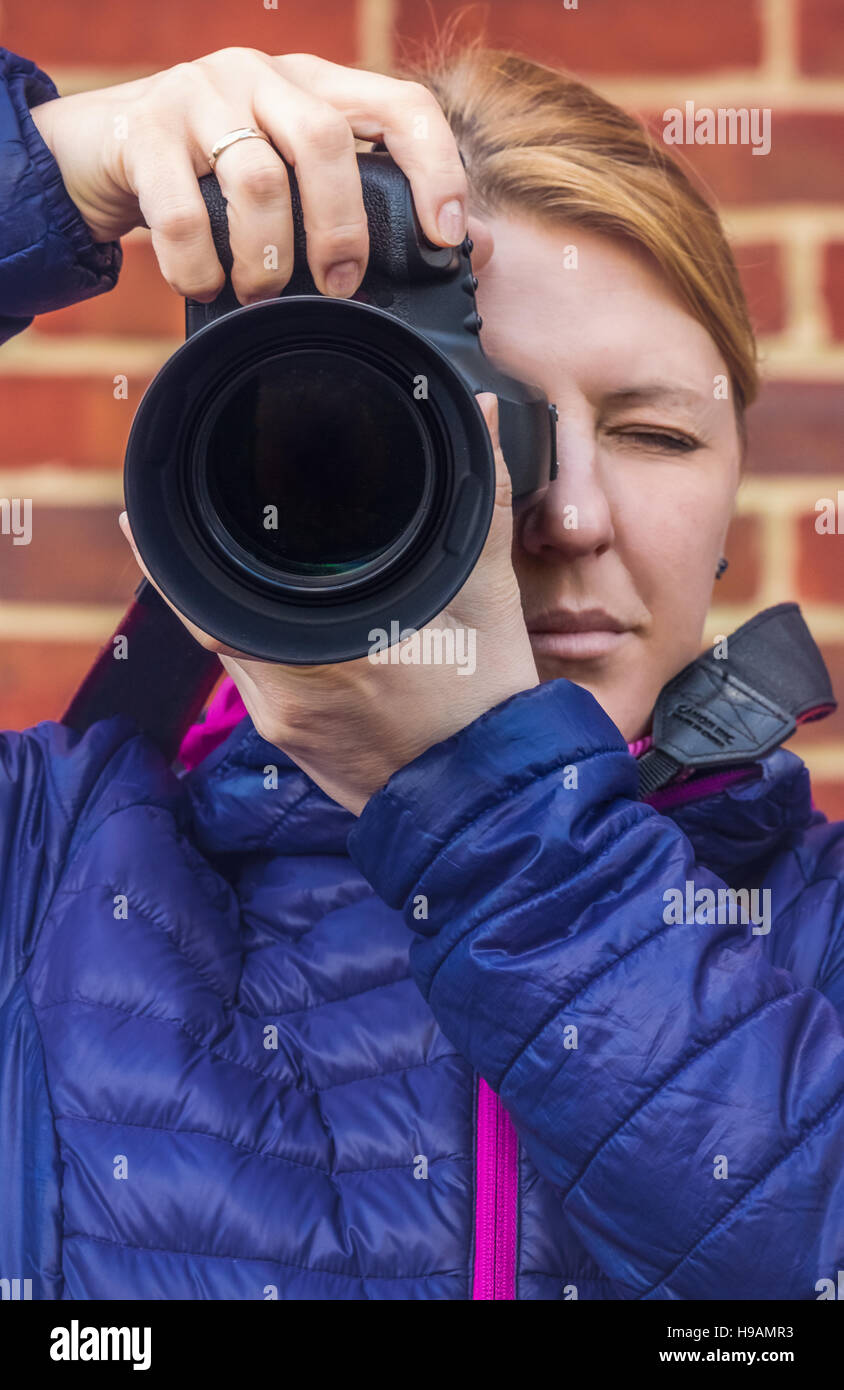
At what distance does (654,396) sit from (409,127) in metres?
0.16

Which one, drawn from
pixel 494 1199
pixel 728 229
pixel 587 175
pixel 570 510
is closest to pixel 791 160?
pixel 728 229

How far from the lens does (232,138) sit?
44 cm

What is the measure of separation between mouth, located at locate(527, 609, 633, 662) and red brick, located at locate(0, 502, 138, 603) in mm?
275

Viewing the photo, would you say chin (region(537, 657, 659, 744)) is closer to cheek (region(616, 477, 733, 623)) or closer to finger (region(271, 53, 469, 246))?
cheek (region(616, 477, 733, 623))

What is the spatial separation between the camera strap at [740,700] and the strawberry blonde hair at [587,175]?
12 cm

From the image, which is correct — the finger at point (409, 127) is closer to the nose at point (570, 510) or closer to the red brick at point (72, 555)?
the nose at point (570, 510)

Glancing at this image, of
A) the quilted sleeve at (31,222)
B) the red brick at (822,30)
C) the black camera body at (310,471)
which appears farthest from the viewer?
the red brick at (822,30)

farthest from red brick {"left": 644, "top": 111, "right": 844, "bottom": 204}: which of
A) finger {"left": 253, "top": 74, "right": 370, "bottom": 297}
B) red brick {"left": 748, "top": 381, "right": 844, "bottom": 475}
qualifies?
finger {"left": 253, "top": 74, "right": 370, "bottom": 297}

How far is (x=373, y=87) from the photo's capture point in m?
0.48

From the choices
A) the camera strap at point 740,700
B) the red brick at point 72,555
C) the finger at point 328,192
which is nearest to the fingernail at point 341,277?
the finger at point 328,192

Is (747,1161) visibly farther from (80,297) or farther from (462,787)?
(80,297)

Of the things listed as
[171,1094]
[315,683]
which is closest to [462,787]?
[315,683]

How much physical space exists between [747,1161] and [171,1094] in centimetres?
21

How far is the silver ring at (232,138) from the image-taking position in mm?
443
